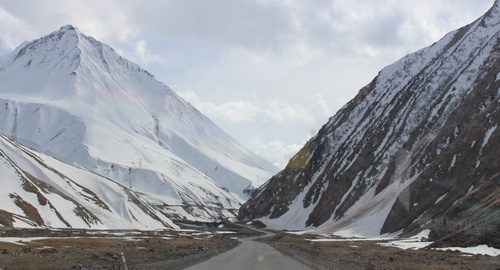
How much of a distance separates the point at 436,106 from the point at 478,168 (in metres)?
52.2

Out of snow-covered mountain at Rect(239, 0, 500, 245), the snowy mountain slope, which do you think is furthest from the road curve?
the snowy mountain slope

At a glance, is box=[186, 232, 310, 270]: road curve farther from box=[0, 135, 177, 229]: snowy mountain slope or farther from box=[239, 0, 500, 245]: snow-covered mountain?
box=[0, 135, 177, 229]: snowy mountain slope

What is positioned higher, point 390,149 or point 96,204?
point 390,149

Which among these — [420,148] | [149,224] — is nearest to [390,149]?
[420,148]

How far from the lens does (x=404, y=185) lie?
12256 centimetres

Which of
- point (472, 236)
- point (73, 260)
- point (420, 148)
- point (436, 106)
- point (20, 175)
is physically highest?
point (436, 106)

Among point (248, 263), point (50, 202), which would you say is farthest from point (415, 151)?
point (248, 263)

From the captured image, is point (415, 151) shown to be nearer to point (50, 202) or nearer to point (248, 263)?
point (50, 202)

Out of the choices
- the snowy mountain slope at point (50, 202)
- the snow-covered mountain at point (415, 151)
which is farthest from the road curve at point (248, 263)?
the snowy mountain slope at point (50, 202)

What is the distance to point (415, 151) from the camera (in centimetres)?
13712

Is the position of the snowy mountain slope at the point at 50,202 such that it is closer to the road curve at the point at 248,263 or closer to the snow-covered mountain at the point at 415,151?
the snow-covered mountain at the point at 415,151

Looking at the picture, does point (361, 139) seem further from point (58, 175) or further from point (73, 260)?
point (73, 260)

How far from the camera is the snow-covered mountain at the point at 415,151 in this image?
320 feet

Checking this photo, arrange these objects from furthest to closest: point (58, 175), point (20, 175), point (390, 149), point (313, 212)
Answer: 1. point (58, 175)
2. point (313, 212)
3. point (390, 149)
4. point (20, 175)
